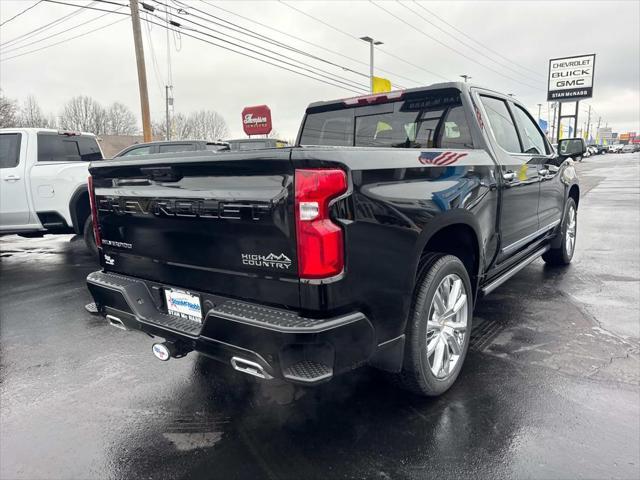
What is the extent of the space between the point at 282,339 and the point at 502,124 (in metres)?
2.97

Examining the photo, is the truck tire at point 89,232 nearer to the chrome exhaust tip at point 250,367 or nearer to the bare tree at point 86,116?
the chrome exhaust tip at point 250,367

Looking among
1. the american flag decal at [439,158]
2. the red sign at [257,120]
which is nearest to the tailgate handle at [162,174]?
the american flag decal at [439,158]

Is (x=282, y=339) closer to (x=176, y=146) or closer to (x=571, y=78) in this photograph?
(x=176, y=146)

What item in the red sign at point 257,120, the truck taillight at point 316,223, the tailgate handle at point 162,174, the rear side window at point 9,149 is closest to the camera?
the truck taillight at point 316,223

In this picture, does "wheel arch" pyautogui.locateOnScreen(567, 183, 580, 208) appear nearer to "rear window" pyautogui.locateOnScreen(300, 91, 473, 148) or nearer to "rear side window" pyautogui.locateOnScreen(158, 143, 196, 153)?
"rear window" pyautogui.locateOnScreen(300, 91, 473, 148)

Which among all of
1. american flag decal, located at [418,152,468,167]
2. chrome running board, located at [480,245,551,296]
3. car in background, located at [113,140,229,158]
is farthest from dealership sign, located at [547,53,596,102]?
american flag decal, located at [418,152,468,167]

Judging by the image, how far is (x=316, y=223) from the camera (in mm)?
2002

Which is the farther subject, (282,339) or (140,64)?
(140,64)

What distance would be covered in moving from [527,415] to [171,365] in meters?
2.52

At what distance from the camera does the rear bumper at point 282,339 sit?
2.02 metres

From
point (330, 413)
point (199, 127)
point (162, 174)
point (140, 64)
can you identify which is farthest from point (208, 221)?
point (199, 127)

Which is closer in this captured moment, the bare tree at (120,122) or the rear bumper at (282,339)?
the rear bumper at (282,339)

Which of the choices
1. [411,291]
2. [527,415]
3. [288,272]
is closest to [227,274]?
[288,272]

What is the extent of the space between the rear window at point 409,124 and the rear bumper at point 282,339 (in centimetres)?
195
